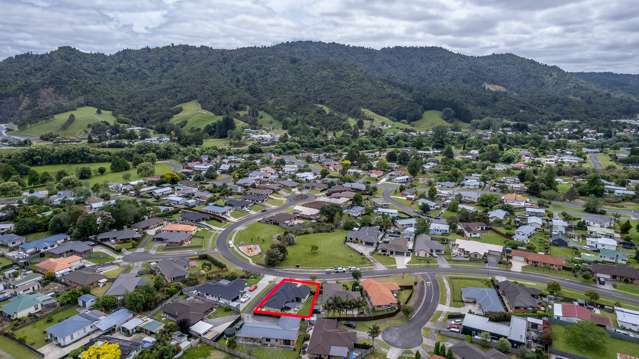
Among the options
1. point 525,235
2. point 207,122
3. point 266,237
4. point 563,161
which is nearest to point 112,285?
point 266,237

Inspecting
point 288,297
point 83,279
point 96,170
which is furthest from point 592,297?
point 96,170

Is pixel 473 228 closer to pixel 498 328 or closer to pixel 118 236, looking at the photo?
pixel 498 328

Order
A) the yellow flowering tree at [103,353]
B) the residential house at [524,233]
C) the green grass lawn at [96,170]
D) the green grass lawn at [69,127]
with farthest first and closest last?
the green grass lawn at [69,127]
the green grass lawn at [96,170]
the residential house at [524,233]
the yellow flowering tree at [103,353]

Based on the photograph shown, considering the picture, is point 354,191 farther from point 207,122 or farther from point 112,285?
point 207,122

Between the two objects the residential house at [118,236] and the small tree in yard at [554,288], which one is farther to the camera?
the residential house at [118,236]

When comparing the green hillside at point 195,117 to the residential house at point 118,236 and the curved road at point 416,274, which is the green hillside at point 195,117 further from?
the curved road at point 416,274

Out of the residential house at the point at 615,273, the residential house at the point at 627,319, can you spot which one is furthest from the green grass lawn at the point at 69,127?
the residential house at the point at 627,319

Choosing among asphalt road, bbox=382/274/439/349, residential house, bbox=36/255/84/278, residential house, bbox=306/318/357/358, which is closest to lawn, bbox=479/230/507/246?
asphalt road, bbox=382/274/439/349
